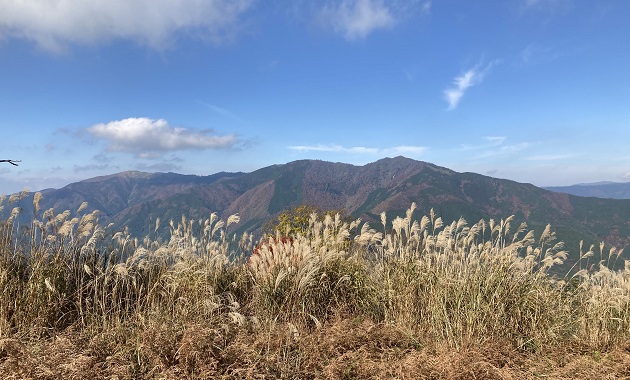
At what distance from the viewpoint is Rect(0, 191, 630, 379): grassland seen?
4066mm

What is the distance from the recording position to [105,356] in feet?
13.7

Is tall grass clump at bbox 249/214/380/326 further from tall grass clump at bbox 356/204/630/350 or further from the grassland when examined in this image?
tall grass clump at bbox 356/204/630/350

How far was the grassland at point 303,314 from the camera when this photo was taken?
407cm

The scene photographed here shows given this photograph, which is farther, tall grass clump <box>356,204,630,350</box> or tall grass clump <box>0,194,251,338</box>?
tall grass clump <box>356,204,630,350</box>

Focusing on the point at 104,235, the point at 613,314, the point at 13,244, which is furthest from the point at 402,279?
the point at 13,244

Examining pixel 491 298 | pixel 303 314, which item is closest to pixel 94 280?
pixel 303 314

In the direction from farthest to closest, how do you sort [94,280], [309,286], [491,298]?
[309,286], [94,280], [491,298]

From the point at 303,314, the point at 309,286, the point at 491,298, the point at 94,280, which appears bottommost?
the point at 303,314

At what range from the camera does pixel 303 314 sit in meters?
5.58

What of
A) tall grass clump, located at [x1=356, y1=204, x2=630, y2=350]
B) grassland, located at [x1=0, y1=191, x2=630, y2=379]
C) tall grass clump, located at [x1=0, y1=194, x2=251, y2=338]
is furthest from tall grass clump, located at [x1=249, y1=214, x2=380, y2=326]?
tall grass clump, located at [x1=0, y1=194, x2=251, y2=338]

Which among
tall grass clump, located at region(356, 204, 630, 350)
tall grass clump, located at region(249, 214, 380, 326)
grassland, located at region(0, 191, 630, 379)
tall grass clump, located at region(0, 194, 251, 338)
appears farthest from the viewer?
tall grass clump, located at region(249, 214, 380, 326)

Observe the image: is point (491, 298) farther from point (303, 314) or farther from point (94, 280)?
point (94, 280)

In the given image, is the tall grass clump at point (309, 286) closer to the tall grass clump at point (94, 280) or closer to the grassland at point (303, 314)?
the grassland at point (303, 314)

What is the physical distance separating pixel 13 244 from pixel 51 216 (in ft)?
2.42
